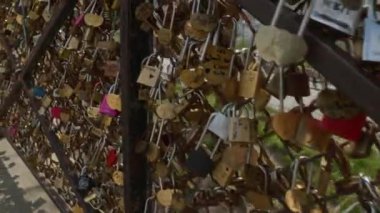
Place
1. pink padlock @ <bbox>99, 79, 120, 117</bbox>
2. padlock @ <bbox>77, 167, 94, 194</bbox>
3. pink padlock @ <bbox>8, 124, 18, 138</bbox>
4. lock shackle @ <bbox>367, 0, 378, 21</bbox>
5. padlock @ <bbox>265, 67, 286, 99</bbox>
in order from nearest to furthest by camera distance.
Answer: lock shackle @ <bbox>367, 0, 378, 21</bbox>, padlock @ <bbox>265, 67, 286, 99</bbox>, pink padlock @ <bbox>99, 79, 120, 117</bbox>, padlock @ <bbox>77, 167, 94, 194</bbox>, pink padlock @ <bbox>8, 124, 18, 138</bbox>

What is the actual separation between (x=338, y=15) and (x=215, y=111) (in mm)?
353

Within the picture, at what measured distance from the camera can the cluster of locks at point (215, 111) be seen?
0.67 metres

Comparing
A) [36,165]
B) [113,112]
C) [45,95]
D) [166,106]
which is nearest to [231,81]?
[166,106]

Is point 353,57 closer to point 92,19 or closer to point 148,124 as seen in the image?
point 148,124

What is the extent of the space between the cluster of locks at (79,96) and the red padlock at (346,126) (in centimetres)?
58

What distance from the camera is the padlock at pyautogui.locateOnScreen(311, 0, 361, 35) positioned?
1.96 feet

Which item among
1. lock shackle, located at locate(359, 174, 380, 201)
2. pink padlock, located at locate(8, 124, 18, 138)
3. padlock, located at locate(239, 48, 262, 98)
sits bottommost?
pink padlock, located at locate(8, 124, 18, 138)

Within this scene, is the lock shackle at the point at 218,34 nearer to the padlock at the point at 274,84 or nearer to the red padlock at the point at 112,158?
the padlock at the point at 274,84

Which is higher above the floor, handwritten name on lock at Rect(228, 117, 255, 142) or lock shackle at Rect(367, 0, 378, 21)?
lock shackle at Rect(367, 0, 378, 21)

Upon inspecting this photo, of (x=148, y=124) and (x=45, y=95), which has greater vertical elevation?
(x=148, y=124)

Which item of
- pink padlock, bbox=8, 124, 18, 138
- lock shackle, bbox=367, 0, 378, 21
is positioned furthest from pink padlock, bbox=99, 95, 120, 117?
pink padlock, bbox=8, 124, 18, 138

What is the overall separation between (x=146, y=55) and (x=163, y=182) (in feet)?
0.80

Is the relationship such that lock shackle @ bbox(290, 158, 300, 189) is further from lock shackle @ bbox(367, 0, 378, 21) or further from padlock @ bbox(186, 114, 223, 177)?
lock shackle @ bbox(367, 0, 378, 21)

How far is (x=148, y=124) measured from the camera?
1126mm
